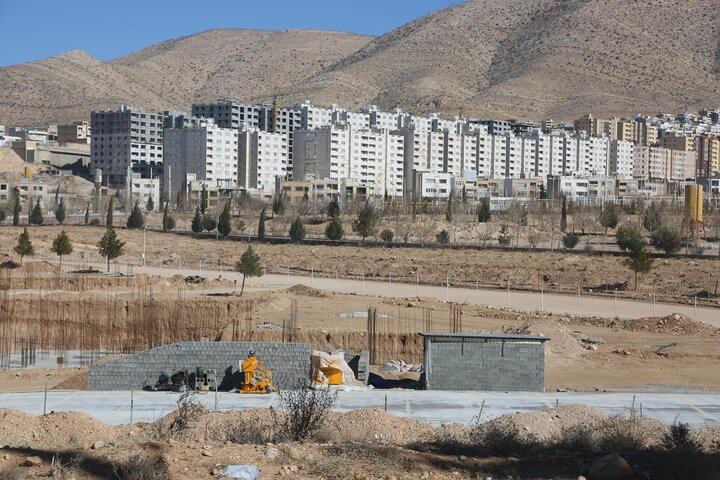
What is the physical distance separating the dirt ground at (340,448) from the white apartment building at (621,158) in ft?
481

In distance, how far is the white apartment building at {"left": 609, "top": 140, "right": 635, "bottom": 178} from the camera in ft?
526

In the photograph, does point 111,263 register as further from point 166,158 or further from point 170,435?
point 166,158

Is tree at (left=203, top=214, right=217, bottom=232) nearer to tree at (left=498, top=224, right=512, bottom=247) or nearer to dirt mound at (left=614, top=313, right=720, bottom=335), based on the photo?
tree at (left=498, top=224, right=512, bottom=247)

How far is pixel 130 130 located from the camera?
136 meters

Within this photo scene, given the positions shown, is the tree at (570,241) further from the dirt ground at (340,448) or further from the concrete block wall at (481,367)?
the dirt ground at (340,448)

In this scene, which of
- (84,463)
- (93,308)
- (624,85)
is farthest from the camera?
(624,85)

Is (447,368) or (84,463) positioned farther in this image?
(447,368)

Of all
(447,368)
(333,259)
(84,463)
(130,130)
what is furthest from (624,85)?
(84,463)

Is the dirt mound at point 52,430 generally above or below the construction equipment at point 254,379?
above

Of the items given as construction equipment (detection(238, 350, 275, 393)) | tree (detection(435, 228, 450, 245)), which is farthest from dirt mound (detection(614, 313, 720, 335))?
tree (detection(435, 228, 450, 245))

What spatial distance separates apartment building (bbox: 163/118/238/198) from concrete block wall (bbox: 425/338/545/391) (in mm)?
98794

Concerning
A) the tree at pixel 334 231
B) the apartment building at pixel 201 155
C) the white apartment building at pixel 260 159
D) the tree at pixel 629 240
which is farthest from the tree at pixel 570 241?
the white apartment building at pixel 260 159

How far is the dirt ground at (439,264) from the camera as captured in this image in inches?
1970

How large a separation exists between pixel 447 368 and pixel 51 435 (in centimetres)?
1048
